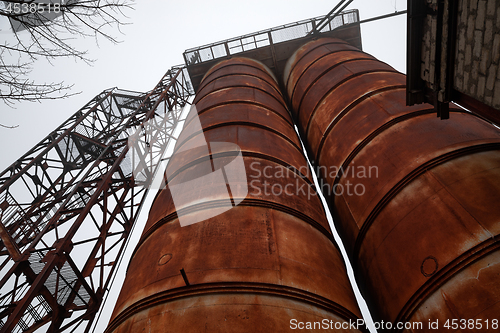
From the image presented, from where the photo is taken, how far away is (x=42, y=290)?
438 cm

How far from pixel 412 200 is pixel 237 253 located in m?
2.52

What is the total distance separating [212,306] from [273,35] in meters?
12.0

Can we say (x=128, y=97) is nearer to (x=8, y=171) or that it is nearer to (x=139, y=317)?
(x=8, y=171)

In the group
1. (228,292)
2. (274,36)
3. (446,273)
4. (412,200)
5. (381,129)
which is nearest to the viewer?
(228,292)

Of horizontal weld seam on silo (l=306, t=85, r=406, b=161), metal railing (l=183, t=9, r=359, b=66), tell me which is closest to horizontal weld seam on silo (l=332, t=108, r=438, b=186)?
horizontal weld seam on silo (l=306, t=85, r=406, b=161)

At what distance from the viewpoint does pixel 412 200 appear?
12.5 feet

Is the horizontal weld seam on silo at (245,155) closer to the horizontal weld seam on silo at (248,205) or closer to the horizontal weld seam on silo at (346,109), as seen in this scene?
the horizontal weld seam on silo at (248,205)

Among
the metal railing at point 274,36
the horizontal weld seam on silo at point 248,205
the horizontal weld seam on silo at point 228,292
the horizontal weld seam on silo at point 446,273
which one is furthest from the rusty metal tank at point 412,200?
the metal railing at point 274,36

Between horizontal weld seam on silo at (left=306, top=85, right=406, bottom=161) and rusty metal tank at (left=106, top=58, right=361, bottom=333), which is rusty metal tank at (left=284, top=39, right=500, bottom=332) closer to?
horizontal weld seam on silo at (left=306, top=85, right=406, bottom=161)

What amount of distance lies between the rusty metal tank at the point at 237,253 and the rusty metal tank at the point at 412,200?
1.83ft

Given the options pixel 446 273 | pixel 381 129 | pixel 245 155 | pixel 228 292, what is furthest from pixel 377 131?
pixel 228 292

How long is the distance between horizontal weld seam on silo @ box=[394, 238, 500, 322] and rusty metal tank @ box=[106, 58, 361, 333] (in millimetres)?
615

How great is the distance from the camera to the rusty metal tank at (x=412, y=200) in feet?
9.68

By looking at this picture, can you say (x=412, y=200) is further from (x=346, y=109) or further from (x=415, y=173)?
(x=346, y=109)
